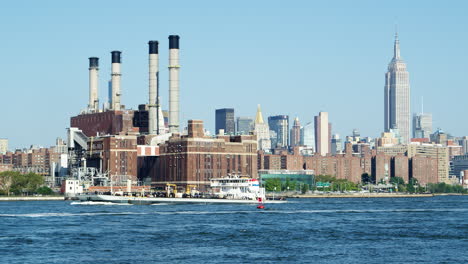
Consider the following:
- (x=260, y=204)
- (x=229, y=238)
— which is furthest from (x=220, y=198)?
(x=229, y=238)

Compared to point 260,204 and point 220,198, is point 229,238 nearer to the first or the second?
point 260,204

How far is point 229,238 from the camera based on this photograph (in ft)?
337

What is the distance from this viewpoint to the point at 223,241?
99.3m

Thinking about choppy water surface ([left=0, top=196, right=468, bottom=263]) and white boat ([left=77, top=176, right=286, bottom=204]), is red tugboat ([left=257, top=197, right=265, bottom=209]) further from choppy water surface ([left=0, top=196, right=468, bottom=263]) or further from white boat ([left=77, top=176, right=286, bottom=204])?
choppy water surface ([left=0, top=196, right=468, bottom=263])

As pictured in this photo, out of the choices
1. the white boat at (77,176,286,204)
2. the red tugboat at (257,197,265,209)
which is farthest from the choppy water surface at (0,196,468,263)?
the white boat at (77,176,286,204)

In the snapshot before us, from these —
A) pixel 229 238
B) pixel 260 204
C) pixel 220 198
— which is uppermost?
pixel 220 198

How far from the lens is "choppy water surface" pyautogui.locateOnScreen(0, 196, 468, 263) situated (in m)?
84.6

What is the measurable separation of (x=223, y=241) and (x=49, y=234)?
67.1 ft

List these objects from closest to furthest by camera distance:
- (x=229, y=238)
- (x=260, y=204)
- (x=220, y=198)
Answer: (x=229, y=238), (x=260, y=204), (x=220, y=198)

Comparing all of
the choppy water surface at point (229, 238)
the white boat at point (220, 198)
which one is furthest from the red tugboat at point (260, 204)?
the choppy water surface at point (229, 238)

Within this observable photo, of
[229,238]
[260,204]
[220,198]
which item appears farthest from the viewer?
[220,198]

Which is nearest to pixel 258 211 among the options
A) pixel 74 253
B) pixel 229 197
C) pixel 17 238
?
pixel 229 197

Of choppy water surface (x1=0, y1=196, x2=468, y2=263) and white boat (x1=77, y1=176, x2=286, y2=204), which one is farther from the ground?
white boat (x1=77, y1=176, x2=286, y2=204)

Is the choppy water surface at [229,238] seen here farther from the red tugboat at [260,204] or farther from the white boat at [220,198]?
the white boat at [220,198]
